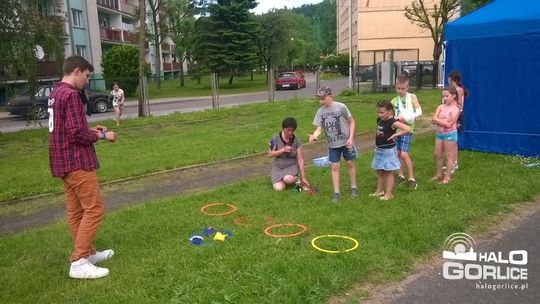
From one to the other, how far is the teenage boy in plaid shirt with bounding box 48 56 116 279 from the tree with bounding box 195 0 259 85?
37.7m

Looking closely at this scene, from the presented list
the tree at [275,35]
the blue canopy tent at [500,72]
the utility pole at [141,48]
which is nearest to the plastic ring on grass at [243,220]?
the blue canopy tent at [500,72]

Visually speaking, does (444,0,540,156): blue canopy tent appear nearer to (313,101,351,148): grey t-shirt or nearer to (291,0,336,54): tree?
(313,101,351,148): grey t-shirt

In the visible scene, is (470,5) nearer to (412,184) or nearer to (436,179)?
(436,179)

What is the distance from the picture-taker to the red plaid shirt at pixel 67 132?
4402 mm

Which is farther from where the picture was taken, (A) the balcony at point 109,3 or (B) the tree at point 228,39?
(A) the balcony at point 109,3

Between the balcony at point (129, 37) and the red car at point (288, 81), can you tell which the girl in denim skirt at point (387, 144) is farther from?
the balcony at point (129, 37)

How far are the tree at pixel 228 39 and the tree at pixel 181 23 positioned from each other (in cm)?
1035

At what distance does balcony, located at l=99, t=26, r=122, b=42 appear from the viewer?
44.8 m

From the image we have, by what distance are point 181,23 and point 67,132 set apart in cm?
5216

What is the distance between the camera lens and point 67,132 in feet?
14.5

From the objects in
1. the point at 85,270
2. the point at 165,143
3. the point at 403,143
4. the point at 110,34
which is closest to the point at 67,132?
the point at 85,270

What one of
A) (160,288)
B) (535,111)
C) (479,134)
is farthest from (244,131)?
(160,288)

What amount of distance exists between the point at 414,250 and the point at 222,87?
136 feet

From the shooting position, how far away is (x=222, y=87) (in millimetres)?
45312
